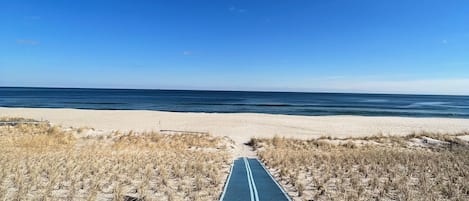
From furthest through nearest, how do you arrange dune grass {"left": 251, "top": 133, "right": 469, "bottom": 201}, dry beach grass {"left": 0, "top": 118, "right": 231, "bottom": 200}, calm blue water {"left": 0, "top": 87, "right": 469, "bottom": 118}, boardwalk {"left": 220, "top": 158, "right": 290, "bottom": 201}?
calm blue water {"left": 0, "top": 87, "right": 469, "bottom": 118}
dune grass {"left": 251, "top": 133, "right": 469, "bottom": 201}
dry beach grass {"left": 0, "top": 118, "right": 231, "bottom": 200}
boardwalk {"left": 220, "top": 158, "right": 290, "bottom": 201}

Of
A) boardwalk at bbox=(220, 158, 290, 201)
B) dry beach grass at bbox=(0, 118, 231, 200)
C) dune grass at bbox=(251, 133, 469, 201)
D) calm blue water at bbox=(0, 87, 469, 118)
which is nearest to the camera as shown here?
boardwalk at bbox=(220, 158, 290, 201)

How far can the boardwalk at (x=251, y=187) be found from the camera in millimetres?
6938

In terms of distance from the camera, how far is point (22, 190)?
7.01 meters

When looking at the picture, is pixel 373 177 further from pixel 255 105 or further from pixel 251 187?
pixel 255 105

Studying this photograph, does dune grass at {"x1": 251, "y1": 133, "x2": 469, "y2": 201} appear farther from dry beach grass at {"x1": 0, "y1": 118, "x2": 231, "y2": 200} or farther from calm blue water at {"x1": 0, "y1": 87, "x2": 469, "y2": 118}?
calm blue water at {"x1": 0, "y1": 87, "x2": 469, "y2": 118}

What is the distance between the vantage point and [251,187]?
7.81 meters

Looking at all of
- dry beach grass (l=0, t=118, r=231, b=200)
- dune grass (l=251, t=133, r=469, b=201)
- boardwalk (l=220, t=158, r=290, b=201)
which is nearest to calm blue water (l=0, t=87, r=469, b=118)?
dune grass (l=251, t=133, r=469, b=201)

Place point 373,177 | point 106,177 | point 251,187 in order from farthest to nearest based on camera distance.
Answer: point 373,177
point 106,177
point 251,187

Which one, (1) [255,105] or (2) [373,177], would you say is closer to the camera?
(2) [373,177]

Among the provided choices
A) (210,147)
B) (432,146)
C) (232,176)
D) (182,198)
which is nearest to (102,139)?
(210,147)

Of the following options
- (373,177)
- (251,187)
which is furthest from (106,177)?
(373,177)

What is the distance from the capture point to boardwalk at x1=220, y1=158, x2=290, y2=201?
6938 millimetres

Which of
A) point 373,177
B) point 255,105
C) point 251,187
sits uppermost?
point 251,187

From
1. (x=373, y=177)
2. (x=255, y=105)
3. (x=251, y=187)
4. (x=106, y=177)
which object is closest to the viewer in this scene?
(x=251, y=187)
